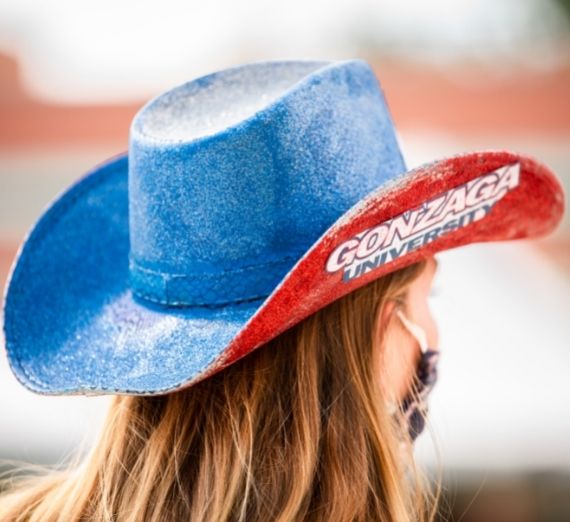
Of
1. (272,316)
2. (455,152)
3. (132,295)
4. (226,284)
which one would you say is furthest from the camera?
(455,152)

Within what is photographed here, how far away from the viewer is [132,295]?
1.40m

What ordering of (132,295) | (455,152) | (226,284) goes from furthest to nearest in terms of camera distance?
(455,152)
(132,295)
(226,284)

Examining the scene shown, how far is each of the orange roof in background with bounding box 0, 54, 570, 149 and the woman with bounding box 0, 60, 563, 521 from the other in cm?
735

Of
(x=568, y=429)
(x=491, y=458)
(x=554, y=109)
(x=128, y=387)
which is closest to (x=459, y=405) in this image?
(x=491, y=458)

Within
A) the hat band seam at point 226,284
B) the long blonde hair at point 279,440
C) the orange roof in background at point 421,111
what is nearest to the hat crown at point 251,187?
the hat band seam at point 226,284

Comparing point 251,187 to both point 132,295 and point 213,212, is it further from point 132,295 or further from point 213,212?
point 132,295

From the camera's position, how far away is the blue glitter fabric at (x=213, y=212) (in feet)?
3.78

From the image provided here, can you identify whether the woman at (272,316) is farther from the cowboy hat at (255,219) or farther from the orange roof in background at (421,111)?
the orange roof in background at (421,111)

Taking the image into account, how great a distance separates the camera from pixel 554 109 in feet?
28.2

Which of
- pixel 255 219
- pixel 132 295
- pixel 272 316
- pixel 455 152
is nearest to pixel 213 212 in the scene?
pixel 255 219

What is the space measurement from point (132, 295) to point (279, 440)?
0.36m

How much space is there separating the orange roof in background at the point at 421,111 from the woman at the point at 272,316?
7.35 metres

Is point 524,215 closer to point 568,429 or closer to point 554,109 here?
point 568,429

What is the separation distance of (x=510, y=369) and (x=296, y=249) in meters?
2.30
